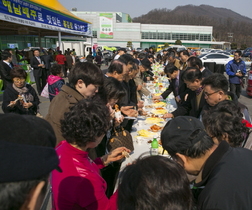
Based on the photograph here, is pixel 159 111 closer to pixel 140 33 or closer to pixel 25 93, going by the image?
pixel 25 93

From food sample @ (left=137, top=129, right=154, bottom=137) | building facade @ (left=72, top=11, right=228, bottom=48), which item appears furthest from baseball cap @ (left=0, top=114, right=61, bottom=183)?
building facade @ (left=72, top=11, right=228, bottom=48)

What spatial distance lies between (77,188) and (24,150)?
2.32 feet

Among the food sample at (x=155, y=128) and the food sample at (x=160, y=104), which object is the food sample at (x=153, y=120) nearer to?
the food sample at (x=155, y=128)

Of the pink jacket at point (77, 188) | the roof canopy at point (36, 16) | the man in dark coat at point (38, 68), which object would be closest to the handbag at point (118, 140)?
the pink jacket at point (77, 188)

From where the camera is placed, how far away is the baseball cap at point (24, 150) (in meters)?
0.64

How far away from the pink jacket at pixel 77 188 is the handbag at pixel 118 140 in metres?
0.95

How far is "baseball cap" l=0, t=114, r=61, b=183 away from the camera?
0.64 m

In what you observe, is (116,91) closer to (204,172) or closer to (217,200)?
(204,172)

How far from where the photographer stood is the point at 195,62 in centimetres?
491

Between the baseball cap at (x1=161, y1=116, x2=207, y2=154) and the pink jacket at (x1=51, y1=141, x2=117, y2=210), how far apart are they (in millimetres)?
498

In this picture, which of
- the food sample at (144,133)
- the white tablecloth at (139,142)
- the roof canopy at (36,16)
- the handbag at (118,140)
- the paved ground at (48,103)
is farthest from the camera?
the roof canopy at (36,16)

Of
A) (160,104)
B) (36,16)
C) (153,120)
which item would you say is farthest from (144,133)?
(36,16)

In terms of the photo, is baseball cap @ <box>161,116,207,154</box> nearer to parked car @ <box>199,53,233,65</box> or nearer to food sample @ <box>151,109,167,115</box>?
food sample @ <box>151,109,167,115</box>

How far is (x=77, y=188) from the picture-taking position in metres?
1.29
